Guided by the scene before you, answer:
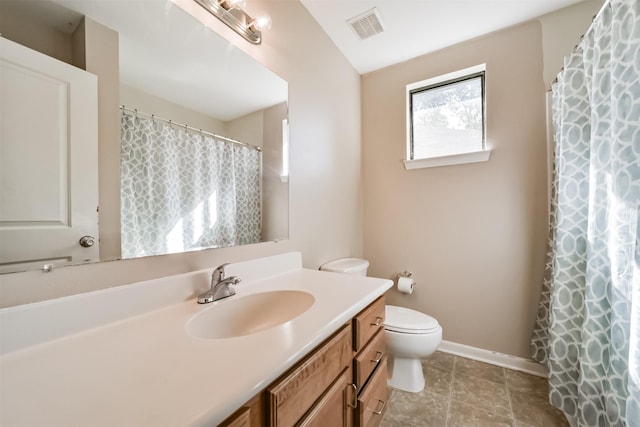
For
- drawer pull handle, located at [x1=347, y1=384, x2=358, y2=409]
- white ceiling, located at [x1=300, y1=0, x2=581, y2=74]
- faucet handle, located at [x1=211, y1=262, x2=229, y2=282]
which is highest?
white ceiling, located at [x1=300, y1=0, x2=581, y2=74]

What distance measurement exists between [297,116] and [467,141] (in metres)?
1.39

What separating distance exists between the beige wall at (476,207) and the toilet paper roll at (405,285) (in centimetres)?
11

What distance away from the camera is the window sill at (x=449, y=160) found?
5.85ft

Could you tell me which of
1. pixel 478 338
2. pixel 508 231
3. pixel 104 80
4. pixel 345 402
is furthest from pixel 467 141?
pixel 104 80

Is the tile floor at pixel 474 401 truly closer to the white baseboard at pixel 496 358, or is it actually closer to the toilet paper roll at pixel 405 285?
the white baseboard at pixel 496 358

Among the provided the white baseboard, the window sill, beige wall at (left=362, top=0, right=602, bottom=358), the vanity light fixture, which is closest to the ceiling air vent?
beige wall at (left=362, top=0, right=602, bottom=358)

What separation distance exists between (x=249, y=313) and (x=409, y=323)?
1051 mm

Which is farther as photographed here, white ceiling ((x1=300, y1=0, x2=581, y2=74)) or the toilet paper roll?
the toilet paper roll

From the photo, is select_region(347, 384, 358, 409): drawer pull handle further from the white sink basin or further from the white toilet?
the white toilet

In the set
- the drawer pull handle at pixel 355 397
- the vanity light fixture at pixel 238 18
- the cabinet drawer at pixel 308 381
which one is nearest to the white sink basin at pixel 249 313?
the cabinet drawer at pixel 308 381

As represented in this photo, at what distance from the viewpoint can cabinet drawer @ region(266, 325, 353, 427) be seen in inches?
20.8

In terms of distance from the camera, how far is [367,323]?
95cm

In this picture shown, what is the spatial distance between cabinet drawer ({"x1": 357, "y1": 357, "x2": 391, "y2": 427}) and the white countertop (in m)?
0.38

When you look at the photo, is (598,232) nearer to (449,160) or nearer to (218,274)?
(449,160)
